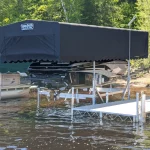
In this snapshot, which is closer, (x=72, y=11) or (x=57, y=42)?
(x=57, y=42)

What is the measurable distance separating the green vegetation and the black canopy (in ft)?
77.4

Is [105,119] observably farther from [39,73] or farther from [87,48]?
[39,73]

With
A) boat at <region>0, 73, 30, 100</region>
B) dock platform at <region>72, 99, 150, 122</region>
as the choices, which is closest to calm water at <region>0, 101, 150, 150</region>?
dock platform at <region>72, 99, 150, 122</region>

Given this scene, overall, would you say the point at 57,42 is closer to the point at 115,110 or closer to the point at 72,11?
the point at 115,110

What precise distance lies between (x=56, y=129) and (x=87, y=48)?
3.25 metres

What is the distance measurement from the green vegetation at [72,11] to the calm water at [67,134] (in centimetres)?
2605

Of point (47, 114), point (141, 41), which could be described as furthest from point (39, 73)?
point (141, 41)

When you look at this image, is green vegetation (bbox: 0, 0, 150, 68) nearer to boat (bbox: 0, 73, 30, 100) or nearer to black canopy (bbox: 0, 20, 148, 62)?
boat (bbox: 0, 73, 30, 100)

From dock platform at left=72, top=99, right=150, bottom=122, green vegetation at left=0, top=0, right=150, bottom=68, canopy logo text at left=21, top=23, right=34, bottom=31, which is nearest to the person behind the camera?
dock platform at left=72, top=99, right=150, bottom=122

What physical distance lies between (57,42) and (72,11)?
1130 inches

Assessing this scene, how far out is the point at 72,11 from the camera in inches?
1626

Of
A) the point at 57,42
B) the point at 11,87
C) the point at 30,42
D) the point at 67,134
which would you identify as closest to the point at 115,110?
the point at 67,134

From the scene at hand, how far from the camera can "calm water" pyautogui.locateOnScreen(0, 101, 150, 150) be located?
10469 millimetres

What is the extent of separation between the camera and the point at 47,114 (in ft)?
51.4
